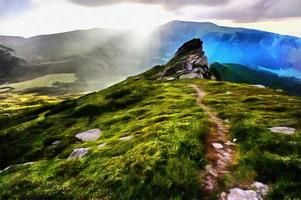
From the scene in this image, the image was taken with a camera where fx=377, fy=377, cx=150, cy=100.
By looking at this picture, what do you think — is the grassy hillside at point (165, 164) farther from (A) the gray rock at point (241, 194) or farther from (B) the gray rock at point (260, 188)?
(A) the gray rock at point (241, 194)

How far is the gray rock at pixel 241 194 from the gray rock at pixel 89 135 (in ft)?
115

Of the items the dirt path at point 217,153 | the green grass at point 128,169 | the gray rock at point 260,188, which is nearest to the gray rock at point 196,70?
the green grass at point 128,169

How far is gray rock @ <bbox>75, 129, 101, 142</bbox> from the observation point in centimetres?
6292

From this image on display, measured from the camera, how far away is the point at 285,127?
4622 centimetres

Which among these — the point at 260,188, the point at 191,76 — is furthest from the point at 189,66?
the point at 260,188

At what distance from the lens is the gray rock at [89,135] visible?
206ft

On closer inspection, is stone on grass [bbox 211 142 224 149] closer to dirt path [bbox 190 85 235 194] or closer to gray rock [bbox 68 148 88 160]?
dirt path [bbox 190 85 235 194]

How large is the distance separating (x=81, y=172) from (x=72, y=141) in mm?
23931

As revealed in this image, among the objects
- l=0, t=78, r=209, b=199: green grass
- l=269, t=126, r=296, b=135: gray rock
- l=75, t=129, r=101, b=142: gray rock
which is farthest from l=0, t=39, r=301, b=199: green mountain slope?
→ l=75, t=129, r=101, b=142: gray rock

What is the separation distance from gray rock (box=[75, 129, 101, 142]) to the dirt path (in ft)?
71.9

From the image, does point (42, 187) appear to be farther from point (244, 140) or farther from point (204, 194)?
point (244, 140)

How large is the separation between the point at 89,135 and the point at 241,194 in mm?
39695

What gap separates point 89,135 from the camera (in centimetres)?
6556

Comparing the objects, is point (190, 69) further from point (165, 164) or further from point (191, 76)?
point (165, 164)
